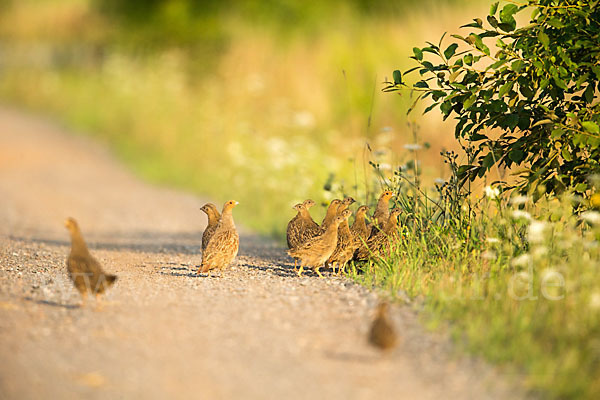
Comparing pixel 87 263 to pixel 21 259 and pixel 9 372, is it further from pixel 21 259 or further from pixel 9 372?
pixel 21 259

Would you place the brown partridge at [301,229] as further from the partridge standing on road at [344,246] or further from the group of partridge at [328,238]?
the partridge standing on road at [344,246]

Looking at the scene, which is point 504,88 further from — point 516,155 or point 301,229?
point 301,229

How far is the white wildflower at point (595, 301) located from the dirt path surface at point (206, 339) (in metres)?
0.63

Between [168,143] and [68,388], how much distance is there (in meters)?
12.1

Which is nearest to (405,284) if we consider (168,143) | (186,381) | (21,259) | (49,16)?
(186,381)

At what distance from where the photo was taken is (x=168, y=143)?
1584cm

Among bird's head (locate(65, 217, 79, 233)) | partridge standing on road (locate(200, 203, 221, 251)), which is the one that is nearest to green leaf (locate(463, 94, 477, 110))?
partridge standing on road (locate(200, 203, 221, 251))

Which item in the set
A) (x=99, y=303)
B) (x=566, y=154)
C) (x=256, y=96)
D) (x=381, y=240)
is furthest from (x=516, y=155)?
(x=256, y=96)

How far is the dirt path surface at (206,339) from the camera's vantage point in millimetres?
4082

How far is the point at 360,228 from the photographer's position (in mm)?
6844

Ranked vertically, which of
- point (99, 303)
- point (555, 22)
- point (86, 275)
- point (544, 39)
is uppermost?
point (555, 22)

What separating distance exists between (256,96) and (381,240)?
960 centimetres

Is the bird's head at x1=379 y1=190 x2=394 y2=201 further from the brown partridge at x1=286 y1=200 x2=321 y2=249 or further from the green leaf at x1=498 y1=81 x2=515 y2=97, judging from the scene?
the green leaf at x1=498 y1=81 x2=515 y2=97

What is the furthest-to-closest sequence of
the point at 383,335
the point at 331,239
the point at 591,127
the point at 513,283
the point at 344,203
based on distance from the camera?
the point at 344,203 < the point at 331,239 < the point at 591,127 < the point at 513,283 < the point at 383,335
